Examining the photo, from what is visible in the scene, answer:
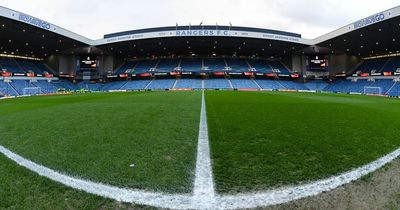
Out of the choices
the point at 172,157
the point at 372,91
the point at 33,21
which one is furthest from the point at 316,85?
the point at 172,157

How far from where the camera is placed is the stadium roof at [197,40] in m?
34.5

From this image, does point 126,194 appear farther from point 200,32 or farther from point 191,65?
point 191,65

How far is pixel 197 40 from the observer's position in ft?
161

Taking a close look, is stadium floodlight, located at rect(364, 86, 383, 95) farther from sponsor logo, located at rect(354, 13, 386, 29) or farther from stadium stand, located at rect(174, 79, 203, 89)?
stadium stand, located at rect(174, 79, 203, 89)

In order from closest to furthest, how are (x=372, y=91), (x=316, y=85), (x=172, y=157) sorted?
(x=172, y=157), (x=372, y=91), (x=316, y=85)

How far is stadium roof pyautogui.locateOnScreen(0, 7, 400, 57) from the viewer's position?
34.5 meters

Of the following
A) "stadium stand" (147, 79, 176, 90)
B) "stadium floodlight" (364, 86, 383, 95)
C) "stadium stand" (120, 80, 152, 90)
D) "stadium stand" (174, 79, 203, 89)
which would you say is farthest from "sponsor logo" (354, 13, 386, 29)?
"stadium stand" (120, 80, 152, 90)

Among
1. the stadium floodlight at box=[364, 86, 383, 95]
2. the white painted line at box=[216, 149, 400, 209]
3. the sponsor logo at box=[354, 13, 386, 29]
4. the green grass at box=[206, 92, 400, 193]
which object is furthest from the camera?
the stadium floodlight at box=[364, 86, 383, 95]

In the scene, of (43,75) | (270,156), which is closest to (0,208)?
(270,156)

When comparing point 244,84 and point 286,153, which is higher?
point 244,84

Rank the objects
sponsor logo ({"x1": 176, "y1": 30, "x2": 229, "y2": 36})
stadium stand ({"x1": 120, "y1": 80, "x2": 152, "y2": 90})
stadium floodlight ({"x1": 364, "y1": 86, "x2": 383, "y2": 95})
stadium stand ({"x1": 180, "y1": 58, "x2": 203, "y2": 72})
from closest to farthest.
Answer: stadium floodlight ({"x1": 364, "y1": 86, "x2": 383, "y2": 95}), sponsor logo ({"x1": 176, "y1": 30, "x2": 229, "y2": 36}), stadium stand ({"x1": 120, "y1": 80, "x2": 152, "y2": 90}), stadium stand ({"x1": 180, "y1": 58, "x2": 203, "y2": 72})

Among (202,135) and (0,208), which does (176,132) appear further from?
(0,208)

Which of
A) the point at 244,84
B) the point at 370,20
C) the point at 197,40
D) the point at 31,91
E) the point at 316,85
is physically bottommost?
the point at 31,91

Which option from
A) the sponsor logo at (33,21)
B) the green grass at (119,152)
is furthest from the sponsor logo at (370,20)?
the sponsor logo at (33,21)
